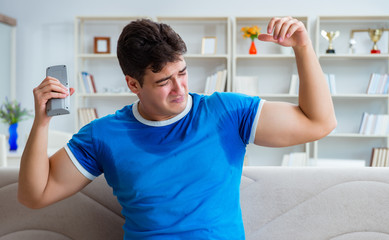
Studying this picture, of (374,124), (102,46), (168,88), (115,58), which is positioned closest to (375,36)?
(374,124)

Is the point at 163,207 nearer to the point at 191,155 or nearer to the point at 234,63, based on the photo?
the point at 191,155

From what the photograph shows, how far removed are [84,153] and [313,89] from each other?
61cm

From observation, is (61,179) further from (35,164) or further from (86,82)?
(86,82)

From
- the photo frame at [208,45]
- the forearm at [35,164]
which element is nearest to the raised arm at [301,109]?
the forearm at [35,164]

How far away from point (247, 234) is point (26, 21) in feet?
13.8

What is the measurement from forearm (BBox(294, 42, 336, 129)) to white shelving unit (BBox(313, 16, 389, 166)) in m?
3.61

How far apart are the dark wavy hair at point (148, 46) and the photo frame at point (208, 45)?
3.41 metres

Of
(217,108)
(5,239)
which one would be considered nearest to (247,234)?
(217,108)

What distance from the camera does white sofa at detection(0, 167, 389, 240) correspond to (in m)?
1.22

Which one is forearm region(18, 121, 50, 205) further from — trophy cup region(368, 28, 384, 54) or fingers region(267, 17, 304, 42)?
trophy cup region(368, 28, 384, 54)

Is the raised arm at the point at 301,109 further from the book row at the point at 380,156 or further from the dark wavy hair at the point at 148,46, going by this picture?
the book row at the point at 380,156

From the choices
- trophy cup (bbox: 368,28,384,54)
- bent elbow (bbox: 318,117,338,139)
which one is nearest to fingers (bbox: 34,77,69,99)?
bent elbow (bbox: 318,117,338,139)

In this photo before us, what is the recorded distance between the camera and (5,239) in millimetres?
1252

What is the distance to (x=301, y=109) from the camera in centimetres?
104
